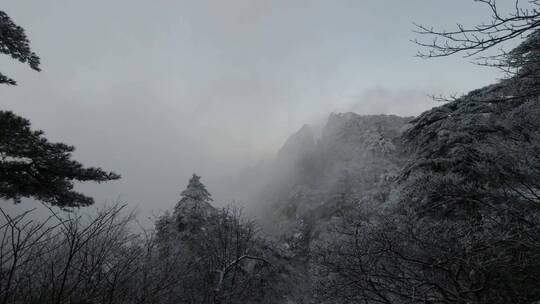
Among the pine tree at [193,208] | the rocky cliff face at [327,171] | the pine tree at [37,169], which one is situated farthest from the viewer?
the rocky cliff face at [327,171]

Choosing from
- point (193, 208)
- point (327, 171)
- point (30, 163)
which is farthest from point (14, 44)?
point (327, 171)

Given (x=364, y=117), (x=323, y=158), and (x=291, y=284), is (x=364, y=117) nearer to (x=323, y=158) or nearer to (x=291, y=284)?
(x=323, y=158)

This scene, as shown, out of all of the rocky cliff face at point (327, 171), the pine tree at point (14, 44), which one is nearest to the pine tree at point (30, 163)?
the pine tree at point (14, 44)

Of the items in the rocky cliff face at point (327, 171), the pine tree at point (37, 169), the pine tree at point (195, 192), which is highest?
the rocky cliff face at point (327, 171)

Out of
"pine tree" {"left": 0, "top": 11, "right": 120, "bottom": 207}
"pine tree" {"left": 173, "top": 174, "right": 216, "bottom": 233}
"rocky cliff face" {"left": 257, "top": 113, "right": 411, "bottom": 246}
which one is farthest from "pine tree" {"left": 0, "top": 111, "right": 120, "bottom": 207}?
"rocky cliff face" {"left": 257, "top": 113, "right": 411, "bottom": 246}

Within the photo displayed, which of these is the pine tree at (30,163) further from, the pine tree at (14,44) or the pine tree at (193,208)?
the pine tree at (193,208)

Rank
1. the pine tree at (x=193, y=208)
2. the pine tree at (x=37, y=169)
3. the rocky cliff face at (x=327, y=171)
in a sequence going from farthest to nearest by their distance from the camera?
1. the rocky cliff face at (x=327, y=171)
2. the pine tree at (x=193, y=208)
3. the pine tree at (x=37, y=169)

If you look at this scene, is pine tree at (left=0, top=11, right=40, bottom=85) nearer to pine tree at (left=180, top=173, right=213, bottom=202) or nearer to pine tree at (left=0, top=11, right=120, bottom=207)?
pine tree at (left=0, top=11, right=120, bottom=207)

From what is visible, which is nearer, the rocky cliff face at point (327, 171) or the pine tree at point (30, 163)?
the pine tree at point (30, 163)

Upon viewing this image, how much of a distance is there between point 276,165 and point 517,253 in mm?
93394

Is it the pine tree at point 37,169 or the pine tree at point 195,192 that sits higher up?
the pine tree at point 195,192

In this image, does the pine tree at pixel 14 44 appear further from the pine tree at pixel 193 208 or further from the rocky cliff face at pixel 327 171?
the rocky cliff face at pixel 327 171

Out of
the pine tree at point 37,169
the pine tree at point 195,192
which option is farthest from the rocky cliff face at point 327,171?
the pine tree at point 37,169

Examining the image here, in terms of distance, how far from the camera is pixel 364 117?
81.6m
